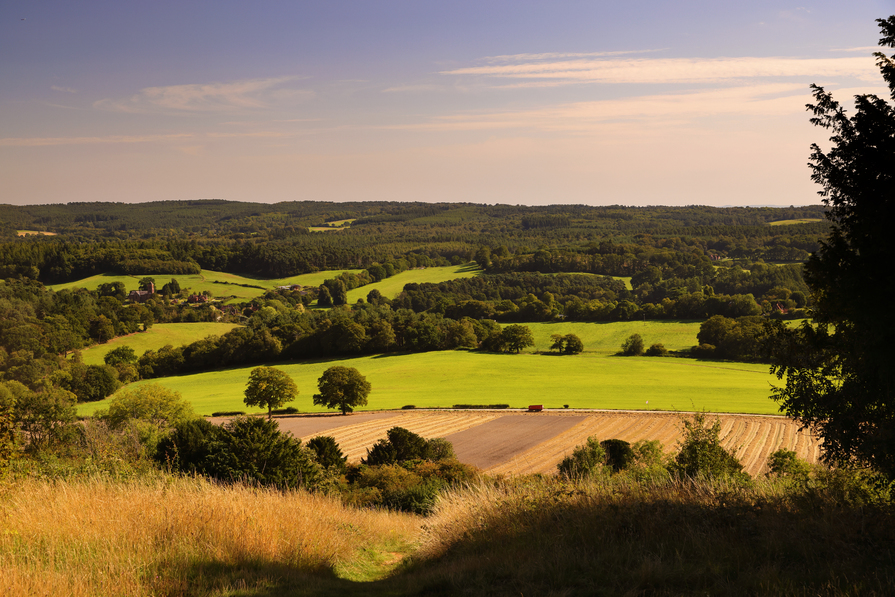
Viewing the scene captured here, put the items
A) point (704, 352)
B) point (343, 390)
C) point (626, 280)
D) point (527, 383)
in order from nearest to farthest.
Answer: point (343, 390), point (527, 383), point (704, 352), point (626, 280)

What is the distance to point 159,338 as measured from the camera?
9562cm

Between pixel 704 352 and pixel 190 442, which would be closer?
pixel 190 442

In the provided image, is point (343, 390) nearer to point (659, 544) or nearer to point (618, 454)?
point (618, 454)

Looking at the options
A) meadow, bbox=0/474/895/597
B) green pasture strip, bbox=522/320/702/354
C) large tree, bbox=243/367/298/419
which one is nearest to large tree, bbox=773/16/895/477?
meadow, bbox=0/474/895/597

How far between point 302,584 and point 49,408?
3719 cm

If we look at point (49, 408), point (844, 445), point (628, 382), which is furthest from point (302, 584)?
point (628, 382)

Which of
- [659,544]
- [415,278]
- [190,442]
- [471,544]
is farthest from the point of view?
[415,278]

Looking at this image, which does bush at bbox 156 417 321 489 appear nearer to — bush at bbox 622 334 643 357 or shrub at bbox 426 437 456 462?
shrub at bbox 426 437 456 462

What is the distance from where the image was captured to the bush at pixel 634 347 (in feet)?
284

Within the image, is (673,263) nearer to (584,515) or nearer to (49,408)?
(49,408)

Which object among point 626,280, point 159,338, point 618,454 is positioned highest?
point 626,280

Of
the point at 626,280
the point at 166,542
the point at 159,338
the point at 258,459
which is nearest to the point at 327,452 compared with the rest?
the point at 258,459

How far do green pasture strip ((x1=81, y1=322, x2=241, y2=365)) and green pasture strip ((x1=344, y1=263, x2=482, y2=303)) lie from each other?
134ft

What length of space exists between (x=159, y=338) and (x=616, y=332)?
80269 mm
